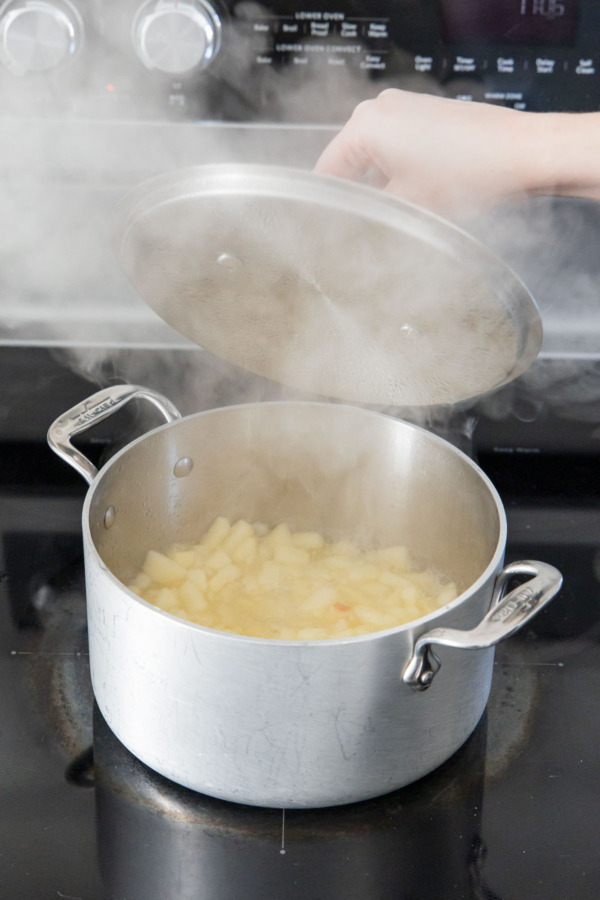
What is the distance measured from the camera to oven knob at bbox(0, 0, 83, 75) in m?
0.80

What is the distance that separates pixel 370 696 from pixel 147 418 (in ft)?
1.85

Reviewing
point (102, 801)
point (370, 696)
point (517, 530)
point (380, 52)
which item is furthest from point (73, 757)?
point (380, 52)

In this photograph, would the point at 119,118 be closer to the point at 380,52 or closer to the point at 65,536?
the point at 380,52

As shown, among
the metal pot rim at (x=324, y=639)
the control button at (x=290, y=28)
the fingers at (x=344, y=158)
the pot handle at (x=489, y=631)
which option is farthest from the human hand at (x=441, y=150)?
the pot handle at (x=489, y=631)

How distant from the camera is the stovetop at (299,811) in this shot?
620 millimetres

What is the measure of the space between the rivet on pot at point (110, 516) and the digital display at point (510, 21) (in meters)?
0.52

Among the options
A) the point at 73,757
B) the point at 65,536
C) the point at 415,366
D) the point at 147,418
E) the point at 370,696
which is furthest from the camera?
the point at 147,418

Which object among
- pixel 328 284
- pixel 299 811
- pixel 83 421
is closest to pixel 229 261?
pixel 328 284

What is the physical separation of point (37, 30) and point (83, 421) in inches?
13.5

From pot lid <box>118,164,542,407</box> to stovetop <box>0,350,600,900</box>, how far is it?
10.7 inches

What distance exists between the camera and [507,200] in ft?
2.70

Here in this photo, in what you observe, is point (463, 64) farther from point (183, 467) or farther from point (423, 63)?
point (183, 467)

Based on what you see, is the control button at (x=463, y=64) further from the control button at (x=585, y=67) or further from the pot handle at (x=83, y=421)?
the pot handle at (x=83, y=421)

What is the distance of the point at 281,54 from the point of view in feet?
2.75
